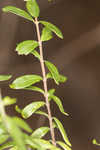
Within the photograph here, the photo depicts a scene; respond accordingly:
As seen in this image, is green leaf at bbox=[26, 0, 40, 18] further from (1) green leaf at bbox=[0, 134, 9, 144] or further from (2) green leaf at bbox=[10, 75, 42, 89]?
(1) green leaf at bbox=[0, 134, 9, 144]

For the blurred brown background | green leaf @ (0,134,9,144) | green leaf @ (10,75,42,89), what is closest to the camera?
green leaf @ (0,134,9,144)

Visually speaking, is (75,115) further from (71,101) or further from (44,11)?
(44,11)

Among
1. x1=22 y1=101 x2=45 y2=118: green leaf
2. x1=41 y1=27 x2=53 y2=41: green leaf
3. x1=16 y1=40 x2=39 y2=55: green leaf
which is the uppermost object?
x1=41 y1=27 x2=53 y2=41: green leaf

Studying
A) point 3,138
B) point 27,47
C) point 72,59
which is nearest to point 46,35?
point 27,47

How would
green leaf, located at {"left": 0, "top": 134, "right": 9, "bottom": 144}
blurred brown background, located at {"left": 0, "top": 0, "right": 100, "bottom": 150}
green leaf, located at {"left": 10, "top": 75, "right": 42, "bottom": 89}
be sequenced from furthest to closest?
blurred brown background, located at {"left": 0, "top": 0, "right": 100, "bottom": 150} < green leaf, located at {"left": 10, "top": 75, "right": 42, "bottom": 89} < green leaf, located at {"left": 0, "top": 134, "right": 9, "bottom": 144}

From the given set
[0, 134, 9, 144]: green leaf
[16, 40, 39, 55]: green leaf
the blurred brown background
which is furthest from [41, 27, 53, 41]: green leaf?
the blurred brown background

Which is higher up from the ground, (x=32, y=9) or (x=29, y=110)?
(x=32, y=9)

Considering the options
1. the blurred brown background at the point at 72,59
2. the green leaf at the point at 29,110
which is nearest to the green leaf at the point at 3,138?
the green leaf at the point at 29,110

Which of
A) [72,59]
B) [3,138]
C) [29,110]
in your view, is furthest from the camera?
[72,59]

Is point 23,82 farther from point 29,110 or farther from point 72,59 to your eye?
point 72,59

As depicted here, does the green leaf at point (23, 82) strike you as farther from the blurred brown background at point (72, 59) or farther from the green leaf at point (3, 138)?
the blurred brown background at point (72, 59)
